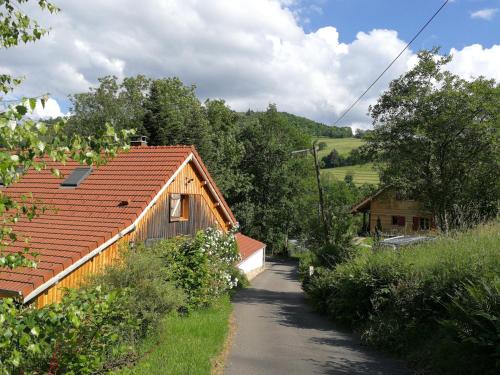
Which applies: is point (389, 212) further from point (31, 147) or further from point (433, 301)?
point (31, 147)

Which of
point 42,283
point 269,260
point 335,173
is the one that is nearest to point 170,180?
point 42,283

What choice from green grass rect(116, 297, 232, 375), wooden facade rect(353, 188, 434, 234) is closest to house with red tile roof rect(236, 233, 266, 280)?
wooden facade rect(353, 188, 434, 234)

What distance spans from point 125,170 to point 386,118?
36.1ft

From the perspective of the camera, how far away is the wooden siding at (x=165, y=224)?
1142 cm

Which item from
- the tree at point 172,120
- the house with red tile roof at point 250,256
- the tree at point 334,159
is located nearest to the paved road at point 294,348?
the house with red tile roof at point 250,256

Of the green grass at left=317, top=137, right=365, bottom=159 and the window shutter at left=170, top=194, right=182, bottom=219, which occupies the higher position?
the green grass at left=317, top=137, right=365, bottom=159

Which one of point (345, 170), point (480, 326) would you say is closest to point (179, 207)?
point (480, 326)

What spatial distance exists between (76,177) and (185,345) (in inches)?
333

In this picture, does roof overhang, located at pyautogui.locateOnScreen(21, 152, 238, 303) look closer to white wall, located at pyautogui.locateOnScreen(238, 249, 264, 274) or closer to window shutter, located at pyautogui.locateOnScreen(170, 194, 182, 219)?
window shutter, located at pyautogui.locateOnScreen(170, 194, 182, 219)

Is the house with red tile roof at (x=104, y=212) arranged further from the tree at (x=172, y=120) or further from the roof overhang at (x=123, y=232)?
the tree at (x=172, y=120)

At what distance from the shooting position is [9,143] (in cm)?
308

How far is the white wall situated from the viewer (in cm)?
3375

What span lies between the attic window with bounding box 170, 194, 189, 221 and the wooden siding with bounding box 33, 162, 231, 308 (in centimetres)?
16

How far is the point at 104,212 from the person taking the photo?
13.6m
